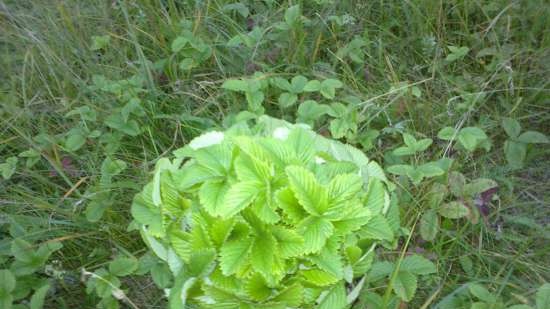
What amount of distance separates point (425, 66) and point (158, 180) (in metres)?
1.20

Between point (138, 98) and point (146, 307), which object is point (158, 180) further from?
point (138, 98)

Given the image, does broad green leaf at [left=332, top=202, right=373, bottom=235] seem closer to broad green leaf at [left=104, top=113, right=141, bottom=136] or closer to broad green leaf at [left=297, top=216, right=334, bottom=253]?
broad green leaf at [left=297, top=216, right=334, bottom=253]

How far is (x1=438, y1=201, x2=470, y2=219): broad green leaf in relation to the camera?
1.36 metres

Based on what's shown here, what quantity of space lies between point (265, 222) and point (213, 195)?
0.34 feet

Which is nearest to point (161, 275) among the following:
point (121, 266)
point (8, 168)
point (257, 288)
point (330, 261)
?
point (121, 266)

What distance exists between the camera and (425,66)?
6.11 ft

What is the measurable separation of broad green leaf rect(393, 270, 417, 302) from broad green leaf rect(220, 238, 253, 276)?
0.42 m

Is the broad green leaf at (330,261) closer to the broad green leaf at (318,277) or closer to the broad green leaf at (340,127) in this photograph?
the broad green leaf at (318,277)

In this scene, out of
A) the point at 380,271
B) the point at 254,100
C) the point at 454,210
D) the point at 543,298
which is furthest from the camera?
the point at 254,100

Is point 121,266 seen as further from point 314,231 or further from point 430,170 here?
point 430,170

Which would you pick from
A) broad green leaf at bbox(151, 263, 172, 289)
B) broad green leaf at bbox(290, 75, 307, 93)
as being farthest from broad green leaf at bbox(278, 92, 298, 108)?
broad green leaf at bbox(151, 263, 172, 289)

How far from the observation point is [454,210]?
1.37 meters

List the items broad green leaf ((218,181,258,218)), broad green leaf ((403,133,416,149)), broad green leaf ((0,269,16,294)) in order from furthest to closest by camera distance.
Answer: broad green leaf ((403,133,416,149)) < broad green leaf ((0,269,16,294)) < broad green leaf ((218,181,258,218))

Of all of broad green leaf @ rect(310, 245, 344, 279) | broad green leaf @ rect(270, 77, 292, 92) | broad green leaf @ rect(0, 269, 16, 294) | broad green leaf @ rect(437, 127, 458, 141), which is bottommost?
broad green leaf @ rect(0, 269, 16, 294)
